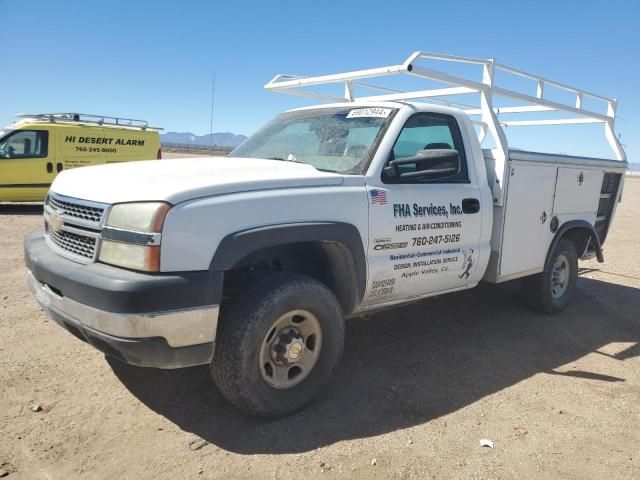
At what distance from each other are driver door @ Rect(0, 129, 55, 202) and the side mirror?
1095 centimetres

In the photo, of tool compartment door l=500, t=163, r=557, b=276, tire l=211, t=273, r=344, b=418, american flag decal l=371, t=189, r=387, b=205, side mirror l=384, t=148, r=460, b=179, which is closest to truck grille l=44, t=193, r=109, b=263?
tire l=211, t=273, r=344, b=418

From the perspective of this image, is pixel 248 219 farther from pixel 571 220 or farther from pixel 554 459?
pixel 571 220

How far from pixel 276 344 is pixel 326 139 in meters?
1.65

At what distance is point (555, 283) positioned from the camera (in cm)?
572

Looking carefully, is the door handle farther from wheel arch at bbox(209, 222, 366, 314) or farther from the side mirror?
wheel arch at bbox(209, 222, 366, 314)

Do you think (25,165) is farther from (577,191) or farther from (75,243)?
(577,191)

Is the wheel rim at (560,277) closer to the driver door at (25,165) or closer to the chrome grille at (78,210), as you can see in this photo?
the chrome grille at (78,210)

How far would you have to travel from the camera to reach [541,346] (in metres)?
4.73

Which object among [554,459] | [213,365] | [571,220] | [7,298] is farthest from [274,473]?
[571,220]

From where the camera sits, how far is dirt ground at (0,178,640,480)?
9.04 feet

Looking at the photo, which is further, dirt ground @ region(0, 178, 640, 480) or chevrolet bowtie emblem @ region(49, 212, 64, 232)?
chevrolet bowtie emblem @ region(49, 212, 64, 232)

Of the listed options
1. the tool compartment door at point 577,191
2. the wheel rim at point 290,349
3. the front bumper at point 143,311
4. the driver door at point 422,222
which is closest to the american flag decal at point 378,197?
the driver door at point 422,222

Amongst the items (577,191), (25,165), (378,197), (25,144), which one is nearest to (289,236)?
(378,197)

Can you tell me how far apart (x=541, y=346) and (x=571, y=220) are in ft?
4.97
